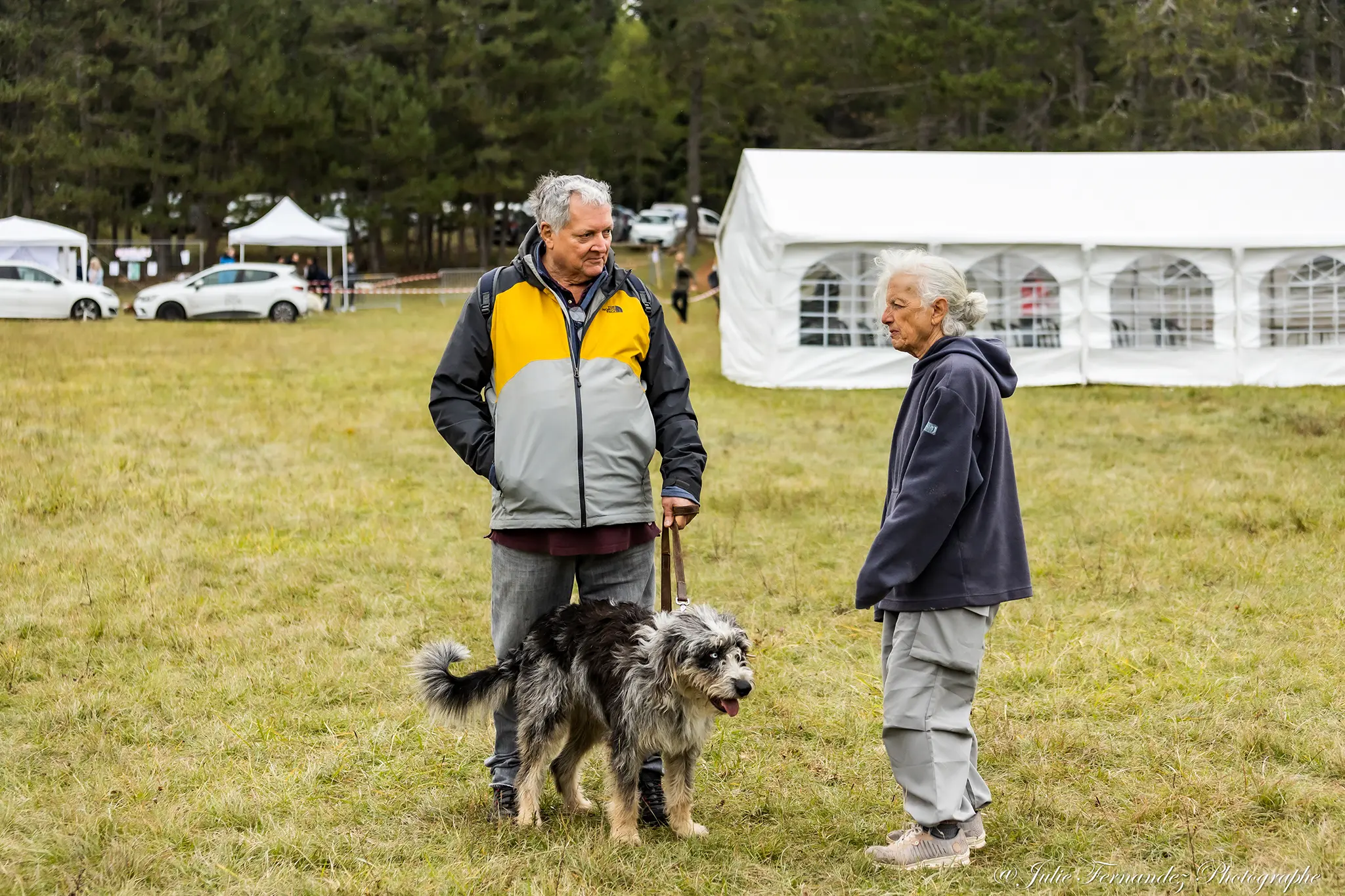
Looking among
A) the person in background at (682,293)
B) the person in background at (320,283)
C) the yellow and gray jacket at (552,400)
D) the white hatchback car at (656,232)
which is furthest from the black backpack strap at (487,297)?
the white hatchback car at (656,232)

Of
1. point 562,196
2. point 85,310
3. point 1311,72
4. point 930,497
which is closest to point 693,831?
point 930,497

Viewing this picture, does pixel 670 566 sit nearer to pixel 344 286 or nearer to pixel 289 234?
pixel 344 286

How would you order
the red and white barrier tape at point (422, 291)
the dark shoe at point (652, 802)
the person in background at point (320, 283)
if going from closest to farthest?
the dark shoe at point (652, 802), the person in background at point (320, 283), the red and white barrier tape at point (422, 291)

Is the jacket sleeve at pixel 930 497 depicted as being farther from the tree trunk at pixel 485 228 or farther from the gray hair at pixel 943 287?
the tree trunk at pixel 485 228

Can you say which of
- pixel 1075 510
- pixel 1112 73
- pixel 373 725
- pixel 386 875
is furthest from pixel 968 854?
pixel 1112 73

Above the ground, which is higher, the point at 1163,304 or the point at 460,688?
Result: the point at 1163,304

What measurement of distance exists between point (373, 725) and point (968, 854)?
2.40 metres

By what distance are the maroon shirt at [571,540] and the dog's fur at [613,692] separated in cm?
17

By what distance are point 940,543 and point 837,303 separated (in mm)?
13737

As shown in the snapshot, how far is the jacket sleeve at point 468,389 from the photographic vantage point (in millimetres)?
3869

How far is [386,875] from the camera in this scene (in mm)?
3729

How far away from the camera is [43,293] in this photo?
26.1m

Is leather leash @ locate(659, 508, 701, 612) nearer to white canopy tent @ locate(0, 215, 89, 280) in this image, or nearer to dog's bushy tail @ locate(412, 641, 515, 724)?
dog's bushy tail @ locate(412, 641, 515, 724)

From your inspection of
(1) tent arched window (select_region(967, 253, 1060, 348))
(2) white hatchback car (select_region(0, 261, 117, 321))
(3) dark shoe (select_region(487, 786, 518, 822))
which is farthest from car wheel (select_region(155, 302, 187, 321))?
(3) dark shoe (select_region(487, 786, 518, 822))
